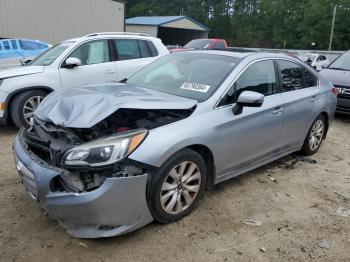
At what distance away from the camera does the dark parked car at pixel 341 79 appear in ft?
25.9

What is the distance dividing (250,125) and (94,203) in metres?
1.97

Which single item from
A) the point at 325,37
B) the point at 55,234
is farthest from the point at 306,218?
the point at 325,37

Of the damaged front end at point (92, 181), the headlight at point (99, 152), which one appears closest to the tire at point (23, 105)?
the damaged front end at point (92, 181)

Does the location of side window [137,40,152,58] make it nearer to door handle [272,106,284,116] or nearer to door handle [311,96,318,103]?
door handle [311,96,318,103]

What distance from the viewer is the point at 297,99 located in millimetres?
4750

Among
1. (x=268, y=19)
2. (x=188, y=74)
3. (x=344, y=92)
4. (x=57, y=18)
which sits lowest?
(x=344, y=92)

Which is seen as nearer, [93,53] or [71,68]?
[71,68]

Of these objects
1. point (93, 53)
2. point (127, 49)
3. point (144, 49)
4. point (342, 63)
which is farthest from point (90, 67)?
point (342, 63)

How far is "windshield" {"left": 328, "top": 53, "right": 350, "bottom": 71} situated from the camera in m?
8.68

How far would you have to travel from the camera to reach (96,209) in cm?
283

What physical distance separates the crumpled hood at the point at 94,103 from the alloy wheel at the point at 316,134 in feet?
8.30

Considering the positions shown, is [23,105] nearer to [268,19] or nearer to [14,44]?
[14,44]

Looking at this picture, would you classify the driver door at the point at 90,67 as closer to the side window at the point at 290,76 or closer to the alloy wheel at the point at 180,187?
the side window at the point at 290,76

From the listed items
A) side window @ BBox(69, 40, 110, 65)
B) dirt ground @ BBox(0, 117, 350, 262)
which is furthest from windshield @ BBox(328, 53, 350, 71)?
side window @ BBox(69, 40, 110, 65)
